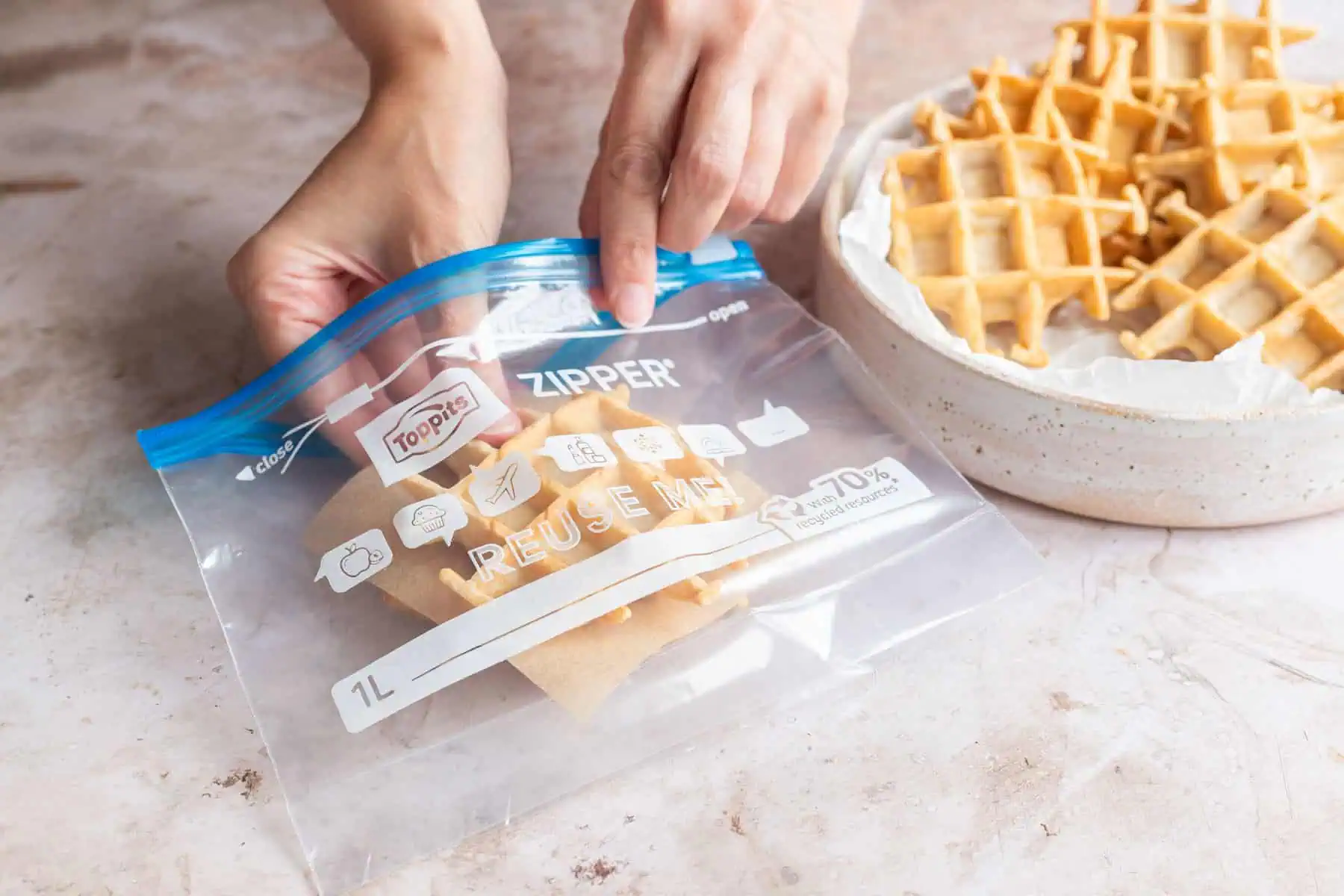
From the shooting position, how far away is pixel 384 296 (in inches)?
29.2

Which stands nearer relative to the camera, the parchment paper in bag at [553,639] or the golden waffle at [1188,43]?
the parchment paper in bag at [553,639]

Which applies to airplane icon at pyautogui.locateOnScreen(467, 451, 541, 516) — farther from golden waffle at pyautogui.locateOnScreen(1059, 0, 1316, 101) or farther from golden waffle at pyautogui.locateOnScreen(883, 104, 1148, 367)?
golden waffle at pyautogui.locateOnScreen(1059, 0, 1316, 101)

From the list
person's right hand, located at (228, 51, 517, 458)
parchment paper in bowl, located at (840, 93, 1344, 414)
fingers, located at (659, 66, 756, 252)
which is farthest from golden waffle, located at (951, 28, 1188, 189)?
person's right hand, located at (228, 51, 517, 458)

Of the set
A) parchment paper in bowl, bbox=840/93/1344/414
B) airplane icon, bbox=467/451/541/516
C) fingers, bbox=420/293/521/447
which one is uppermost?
parchment paper in bowl, bbox=840/93/1344/414

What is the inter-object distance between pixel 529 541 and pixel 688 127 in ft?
0.89

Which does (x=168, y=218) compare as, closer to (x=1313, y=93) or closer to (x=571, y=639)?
(x=571, y=639)

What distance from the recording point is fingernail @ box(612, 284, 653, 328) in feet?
2.50

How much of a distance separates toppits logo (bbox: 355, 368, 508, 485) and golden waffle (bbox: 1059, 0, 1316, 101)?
559 mm

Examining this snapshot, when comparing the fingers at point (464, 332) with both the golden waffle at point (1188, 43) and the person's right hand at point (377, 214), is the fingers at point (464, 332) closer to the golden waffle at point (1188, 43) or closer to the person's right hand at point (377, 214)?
the person's right hand at point (377, 214)

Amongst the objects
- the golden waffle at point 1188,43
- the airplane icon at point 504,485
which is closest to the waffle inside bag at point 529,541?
the airplane icon at point 504,485

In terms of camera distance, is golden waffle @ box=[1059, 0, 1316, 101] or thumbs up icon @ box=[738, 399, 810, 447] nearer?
thumbs up icon @ box=[738, 399, 810, 447]

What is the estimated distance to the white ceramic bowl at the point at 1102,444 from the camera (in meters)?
0.71

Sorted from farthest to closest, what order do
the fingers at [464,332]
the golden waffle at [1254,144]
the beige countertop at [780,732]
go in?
the golden waffle at [1254,144] < the fingers at [464,332] < the beige countertop at [780,732]

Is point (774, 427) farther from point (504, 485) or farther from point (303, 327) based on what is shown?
point (303, 327)
